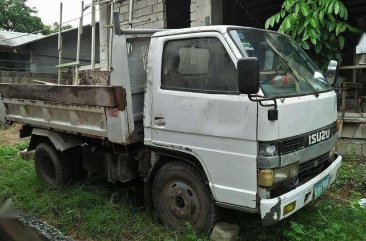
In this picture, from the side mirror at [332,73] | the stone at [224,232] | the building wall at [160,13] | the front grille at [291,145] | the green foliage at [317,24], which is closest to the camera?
the front grille at [291,145]

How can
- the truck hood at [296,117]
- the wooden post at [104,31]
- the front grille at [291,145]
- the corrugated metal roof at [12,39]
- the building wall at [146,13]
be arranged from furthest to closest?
1. the corrugated metal roof at [12,39]
2. the wooden post at [104,31]
3. the building wall at [146,13]
4. the front grille at [291,145]
5. the truck hood at [296,117]

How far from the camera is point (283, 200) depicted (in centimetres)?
299

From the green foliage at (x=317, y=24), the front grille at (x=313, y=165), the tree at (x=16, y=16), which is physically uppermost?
the tree at (x=16, y=16)

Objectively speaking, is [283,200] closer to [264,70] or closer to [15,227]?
[264,70]

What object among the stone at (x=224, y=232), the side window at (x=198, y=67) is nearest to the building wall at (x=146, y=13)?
the side window at (x=198, y=67)

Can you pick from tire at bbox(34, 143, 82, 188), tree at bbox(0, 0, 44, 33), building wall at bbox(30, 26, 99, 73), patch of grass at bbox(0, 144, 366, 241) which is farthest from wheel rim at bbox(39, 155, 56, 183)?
tree at bbox(0, 0, 44, 33)

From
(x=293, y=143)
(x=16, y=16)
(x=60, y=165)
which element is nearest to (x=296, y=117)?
(x=293, y=143)

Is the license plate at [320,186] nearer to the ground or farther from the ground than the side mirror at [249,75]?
nearer to the ground

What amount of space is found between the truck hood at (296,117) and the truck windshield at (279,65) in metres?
0.10

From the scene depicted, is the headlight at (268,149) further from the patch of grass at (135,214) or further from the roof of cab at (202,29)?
the roof of cab at (202,29)

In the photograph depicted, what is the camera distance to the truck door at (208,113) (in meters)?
3.05

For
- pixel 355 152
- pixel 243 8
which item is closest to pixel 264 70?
pixel 355 152

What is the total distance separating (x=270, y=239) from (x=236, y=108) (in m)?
1.35

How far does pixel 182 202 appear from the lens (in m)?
3.64
